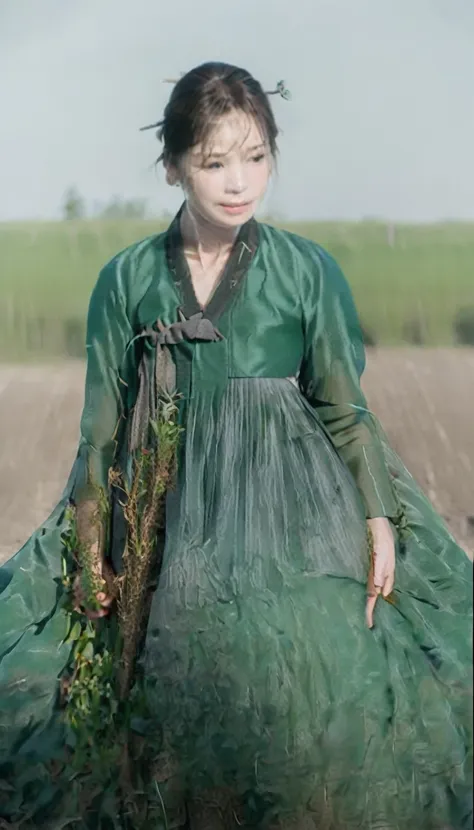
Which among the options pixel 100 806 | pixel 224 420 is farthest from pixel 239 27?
pixel 100 806

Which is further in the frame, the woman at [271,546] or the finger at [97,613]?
the finger at [97,613]

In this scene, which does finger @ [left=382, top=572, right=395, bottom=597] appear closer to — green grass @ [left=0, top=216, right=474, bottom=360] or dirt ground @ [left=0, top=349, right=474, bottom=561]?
dirt ground @ [left=0, top=349, right=474, bottom=561]

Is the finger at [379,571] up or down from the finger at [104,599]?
up

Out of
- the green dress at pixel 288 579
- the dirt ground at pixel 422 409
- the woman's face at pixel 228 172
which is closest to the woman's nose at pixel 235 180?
the woman's face at pixel 228 172

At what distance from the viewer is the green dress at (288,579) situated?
2.46 metres

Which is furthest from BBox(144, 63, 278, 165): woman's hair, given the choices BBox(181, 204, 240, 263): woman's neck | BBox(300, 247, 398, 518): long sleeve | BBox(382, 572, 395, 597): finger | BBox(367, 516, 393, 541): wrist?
BBox(382, 572, 395, 597): finger

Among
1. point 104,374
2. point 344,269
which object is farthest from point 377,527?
point 104,374

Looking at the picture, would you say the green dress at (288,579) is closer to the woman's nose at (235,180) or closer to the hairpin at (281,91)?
the woman's nose at (235,180)

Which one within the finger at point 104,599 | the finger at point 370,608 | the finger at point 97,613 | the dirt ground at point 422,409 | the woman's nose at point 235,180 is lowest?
the finger at point 97,613

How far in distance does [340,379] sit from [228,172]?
1.44 feet

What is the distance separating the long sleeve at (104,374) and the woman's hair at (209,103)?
11.7 inches

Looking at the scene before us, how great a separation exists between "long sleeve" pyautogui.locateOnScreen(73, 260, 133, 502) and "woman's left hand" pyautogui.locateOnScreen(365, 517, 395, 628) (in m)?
0.53

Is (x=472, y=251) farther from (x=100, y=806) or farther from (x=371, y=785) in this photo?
(x=100, y=806)

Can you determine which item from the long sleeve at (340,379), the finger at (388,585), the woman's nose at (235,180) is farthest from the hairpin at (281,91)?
the finger at (388,585)
